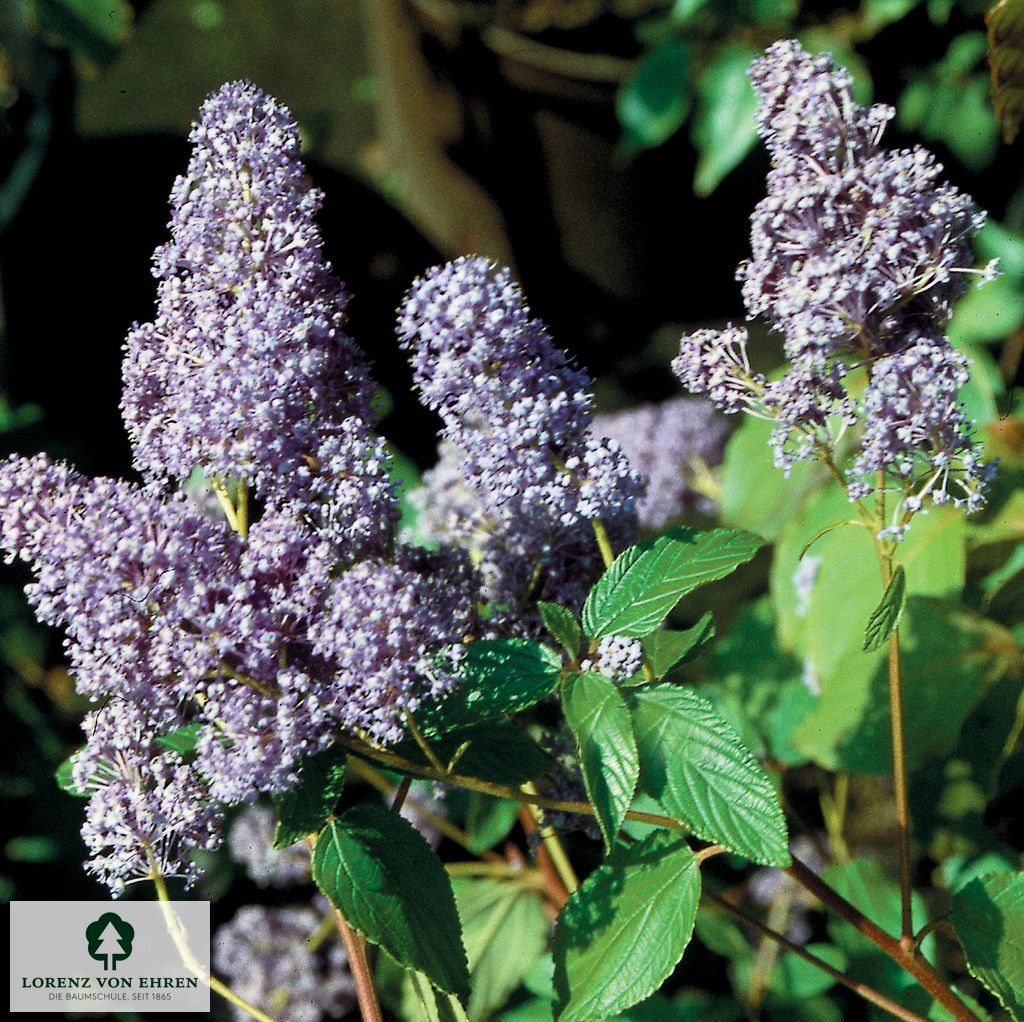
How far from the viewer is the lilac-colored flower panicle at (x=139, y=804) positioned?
0.63 metres

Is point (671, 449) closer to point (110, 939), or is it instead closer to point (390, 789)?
point (390, 789)

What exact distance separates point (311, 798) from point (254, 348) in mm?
222

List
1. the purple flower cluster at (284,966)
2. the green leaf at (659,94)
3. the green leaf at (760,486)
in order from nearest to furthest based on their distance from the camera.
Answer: the purple flower cluster at (284,966)
the green leaf at (760,486)
the green leaf at (659,94)

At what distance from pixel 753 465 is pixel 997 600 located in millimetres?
395

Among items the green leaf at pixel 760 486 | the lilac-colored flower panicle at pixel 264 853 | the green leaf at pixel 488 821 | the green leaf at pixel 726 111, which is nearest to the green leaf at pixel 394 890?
the green leaf at pixel 488 821

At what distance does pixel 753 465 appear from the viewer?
130 centimetres

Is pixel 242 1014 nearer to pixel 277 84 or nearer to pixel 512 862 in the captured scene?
pixel 512 862

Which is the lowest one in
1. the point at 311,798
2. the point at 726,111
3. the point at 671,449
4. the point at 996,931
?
the point at 996,931

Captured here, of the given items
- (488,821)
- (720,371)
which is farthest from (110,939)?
(720,371)

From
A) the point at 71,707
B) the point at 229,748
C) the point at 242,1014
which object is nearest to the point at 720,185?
the point at 71,707

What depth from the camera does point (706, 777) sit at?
609 millimetres

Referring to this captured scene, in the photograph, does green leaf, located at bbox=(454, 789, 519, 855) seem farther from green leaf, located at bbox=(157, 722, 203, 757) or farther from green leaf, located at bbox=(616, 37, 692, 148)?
green leaf, located at bbox=(616, 37, 692, 148)

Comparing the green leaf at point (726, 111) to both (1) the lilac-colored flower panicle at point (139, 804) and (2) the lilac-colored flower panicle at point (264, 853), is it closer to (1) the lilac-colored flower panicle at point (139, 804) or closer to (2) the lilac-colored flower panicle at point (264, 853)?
(2) the lilac-colored flower panicle at point (264, 853)

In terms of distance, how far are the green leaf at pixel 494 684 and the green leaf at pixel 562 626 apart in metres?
0.01
